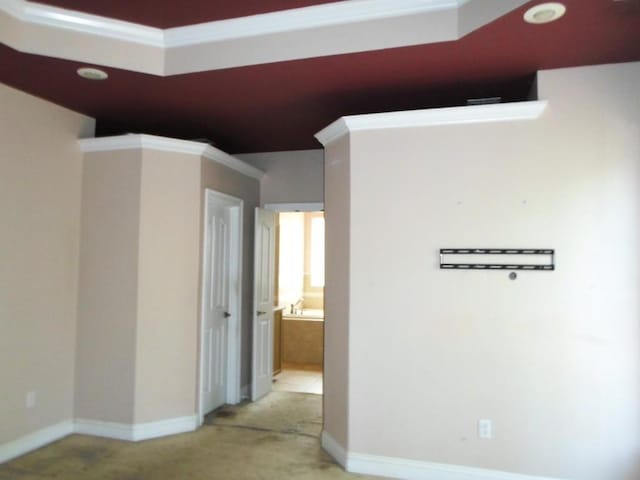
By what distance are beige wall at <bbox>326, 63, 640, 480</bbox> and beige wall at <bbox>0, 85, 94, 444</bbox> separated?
2462 mm

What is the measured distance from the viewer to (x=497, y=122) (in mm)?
3047

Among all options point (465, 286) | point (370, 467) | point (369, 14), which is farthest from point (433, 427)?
point (369, 14)

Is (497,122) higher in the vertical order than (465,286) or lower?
higher

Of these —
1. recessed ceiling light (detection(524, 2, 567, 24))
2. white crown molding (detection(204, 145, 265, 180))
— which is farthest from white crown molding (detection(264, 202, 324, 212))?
recessed ceiling light (detection(524, 2, 567, 24))

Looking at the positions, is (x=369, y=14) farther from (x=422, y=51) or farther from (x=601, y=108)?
(x=601, y=108)

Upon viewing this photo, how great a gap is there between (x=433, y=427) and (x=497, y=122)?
7.01ft

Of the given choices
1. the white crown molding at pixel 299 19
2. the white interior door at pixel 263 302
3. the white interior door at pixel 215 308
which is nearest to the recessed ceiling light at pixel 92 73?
the white crown molding at pixel 299 19

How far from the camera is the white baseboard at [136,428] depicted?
369 cm

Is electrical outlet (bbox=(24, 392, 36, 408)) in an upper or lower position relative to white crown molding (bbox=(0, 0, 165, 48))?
lower

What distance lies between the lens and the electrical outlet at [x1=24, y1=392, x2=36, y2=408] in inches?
137

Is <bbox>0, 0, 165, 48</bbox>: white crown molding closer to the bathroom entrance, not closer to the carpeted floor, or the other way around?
the carpeted floor

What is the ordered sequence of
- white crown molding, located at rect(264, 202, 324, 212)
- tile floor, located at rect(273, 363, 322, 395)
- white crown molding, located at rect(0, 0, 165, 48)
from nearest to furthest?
white crown molding, located at rect(0, 0, 165, 48) → white crown molding, located at rect(264, 202, 324, 212) → tile floor, located at rect(273, 363, 322, 395)

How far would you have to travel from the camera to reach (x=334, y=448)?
11.2 feet

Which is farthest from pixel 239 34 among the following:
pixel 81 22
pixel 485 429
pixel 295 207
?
pixel 485 429
